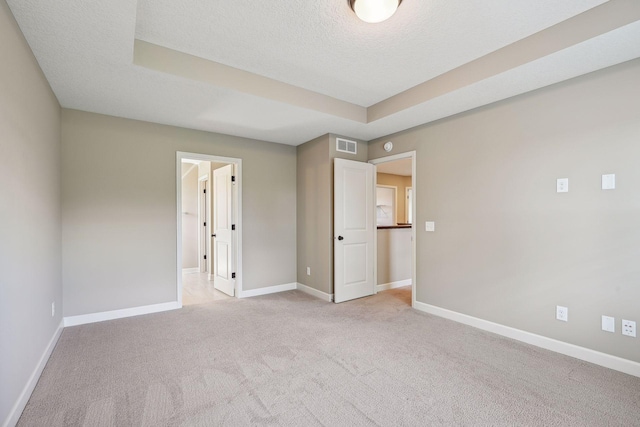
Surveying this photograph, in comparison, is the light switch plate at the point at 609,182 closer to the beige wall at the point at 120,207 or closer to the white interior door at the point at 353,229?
the white interior door at the point at 353,229

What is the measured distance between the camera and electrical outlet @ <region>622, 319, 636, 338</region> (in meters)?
2.25

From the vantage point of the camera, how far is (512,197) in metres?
2.95

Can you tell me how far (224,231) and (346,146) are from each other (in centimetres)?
231

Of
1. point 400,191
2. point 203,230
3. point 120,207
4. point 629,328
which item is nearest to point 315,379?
point 629,328

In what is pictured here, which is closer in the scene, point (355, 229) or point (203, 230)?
point (355, 229)

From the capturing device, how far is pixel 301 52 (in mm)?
2506

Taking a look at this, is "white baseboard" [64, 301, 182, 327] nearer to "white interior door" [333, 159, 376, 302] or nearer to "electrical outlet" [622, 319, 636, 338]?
"white interior door" [333, 159, 376, 302]

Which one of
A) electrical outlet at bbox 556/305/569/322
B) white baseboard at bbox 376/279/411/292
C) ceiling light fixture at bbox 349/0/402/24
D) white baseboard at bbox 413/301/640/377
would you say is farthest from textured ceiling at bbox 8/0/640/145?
white baseboard at bbox 376/279/411/292

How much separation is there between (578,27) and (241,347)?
11.9ft

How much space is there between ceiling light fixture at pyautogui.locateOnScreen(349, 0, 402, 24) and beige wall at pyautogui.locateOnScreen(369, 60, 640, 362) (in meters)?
1.80

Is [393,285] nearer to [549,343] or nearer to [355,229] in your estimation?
[355,229]

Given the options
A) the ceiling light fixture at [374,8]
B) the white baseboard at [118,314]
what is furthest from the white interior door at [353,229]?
the ceiling light fixture at [374,8]

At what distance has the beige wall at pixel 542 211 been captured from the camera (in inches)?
90.9

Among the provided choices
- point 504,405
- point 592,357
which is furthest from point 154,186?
point 592,357
